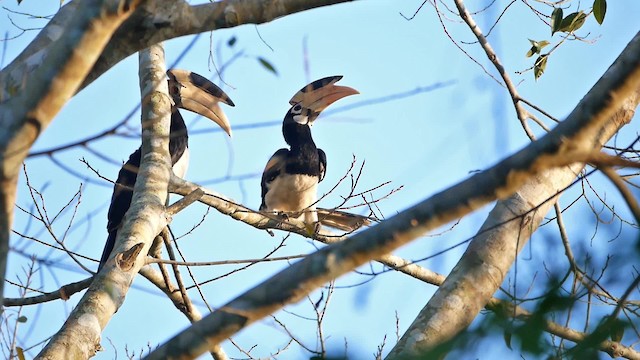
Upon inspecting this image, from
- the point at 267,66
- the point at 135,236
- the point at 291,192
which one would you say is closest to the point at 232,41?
the point at 267,66

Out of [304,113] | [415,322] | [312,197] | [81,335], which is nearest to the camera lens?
[415,322]

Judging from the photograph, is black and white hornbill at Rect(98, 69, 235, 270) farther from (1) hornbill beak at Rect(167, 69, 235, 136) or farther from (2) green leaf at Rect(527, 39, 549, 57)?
(2) green leaf at Rect(527, 39, 549, 57)

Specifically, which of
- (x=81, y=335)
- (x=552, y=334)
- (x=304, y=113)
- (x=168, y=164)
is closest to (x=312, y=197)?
(x=304, y=113)

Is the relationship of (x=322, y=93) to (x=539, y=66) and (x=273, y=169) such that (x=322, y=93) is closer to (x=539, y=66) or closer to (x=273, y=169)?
(x=273, y=169)

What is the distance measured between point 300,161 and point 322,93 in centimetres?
70

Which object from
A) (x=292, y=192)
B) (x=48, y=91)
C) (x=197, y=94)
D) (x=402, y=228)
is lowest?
(x=402, y=228)

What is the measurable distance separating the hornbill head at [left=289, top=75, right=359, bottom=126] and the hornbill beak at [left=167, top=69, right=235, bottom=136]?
803mm

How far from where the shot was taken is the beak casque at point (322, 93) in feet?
22.2

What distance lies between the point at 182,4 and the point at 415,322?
102 cm

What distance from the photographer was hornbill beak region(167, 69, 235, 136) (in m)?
6.08

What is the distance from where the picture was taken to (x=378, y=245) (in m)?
1.69

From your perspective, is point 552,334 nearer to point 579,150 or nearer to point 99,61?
point 579,150

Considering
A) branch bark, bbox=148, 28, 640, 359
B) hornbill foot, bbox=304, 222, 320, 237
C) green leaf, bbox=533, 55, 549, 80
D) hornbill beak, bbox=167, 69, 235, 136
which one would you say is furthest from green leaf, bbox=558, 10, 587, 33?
hornbill beak, bbox=167, 69, 235, 136

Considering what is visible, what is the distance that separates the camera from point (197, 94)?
6.21m
